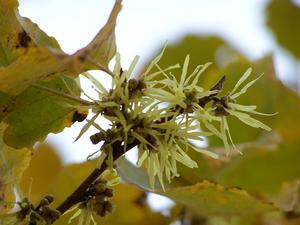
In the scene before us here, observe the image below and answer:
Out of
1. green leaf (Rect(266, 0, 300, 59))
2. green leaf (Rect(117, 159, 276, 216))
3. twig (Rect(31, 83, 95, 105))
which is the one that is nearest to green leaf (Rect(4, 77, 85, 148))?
twig (Rect(31, 83, 95, 105))

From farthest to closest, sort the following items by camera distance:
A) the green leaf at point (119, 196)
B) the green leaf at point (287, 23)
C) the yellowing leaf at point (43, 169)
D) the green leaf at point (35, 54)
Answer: the green leaf at point (287, 23)
the yellowing leaf at point (43, 169)
the green leaf at point (119, 196)
the green leaf at point (35, 54)

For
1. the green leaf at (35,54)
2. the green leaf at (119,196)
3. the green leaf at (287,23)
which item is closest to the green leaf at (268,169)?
the green leaf at (119,196)

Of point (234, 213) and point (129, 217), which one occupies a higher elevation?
point (234, 213)

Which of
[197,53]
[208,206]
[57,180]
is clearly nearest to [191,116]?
[208,206]

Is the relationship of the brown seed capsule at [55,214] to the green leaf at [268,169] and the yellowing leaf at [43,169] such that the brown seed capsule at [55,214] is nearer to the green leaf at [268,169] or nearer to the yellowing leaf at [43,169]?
the yellowing leaf at [43,169]

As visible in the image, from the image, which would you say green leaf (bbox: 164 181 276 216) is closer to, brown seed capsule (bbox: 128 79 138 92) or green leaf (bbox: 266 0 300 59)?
brown seed capsule (bbox: 128 79 138 92)

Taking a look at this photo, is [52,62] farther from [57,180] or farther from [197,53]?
[197,53]

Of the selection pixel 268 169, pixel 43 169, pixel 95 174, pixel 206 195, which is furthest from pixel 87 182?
pixel 268 169
